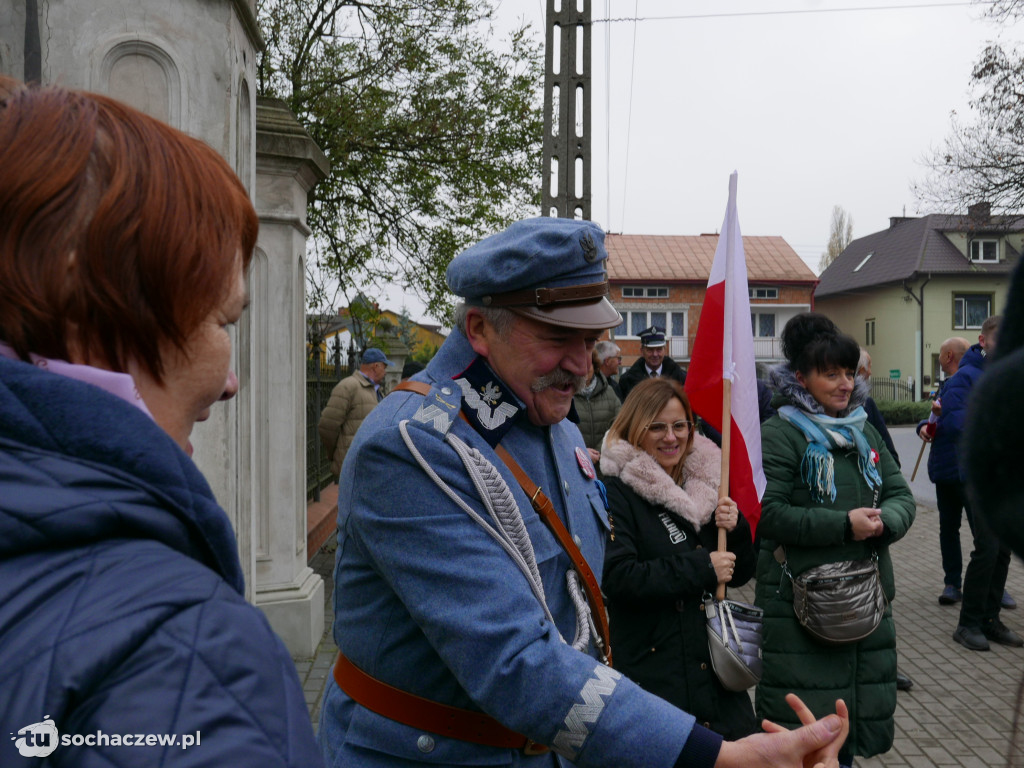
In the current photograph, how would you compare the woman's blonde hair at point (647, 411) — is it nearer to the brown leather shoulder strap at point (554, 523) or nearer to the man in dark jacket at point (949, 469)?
the brown leather shoulder strap at point (554, 523)

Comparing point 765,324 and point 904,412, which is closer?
point 904,412

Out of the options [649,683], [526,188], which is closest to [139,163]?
[649,683]

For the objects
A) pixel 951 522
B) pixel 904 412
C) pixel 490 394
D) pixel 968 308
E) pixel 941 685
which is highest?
pixel 968 308

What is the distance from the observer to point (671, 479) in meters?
3.39

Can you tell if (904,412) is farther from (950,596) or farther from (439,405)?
(439,405)

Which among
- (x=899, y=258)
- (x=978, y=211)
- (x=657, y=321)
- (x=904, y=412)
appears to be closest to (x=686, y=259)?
(x=657, y=321)

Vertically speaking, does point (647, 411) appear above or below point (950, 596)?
above

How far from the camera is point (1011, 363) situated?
2.11ft

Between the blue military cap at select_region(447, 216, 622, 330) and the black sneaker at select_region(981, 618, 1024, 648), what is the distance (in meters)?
5.89

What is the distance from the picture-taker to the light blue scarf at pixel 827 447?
12.7 feet

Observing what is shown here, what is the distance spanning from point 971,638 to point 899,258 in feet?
146

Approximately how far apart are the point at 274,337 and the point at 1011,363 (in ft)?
18.1

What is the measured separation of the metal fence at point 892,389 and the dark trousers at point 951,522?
3661 centimetres

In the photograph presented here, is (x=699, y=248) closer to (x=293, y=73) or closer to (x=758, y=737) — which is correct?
(x=293, y=73)
